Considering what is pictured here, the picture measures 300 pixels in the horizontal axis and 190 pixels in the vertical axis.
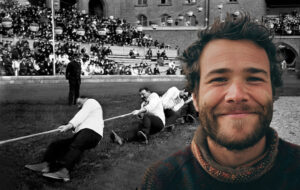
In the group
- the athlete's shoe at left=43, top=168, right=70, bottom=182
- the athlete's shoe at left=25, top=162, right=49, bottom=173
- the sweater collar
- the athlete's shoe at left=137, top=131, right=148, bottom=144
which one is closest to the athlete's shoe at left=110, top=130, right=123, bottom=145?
the athlete's shoe at left=137, top=131, right=148, bottom=144

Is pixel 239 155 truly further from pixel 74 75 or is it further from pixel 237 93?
pixel 74 75

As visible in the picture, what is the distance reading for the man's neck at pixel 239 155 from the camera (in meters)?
1.78

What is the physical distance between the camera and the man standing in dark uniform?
2970 mm

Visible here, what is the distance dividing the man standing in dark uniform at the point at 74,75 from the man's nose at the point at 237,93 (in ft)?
5.36

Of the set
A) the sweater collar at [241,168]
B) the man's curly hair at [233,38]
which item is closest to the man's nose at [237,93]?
the man's curly hair at [233,38]

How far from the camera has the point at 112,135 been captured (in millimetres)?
3340

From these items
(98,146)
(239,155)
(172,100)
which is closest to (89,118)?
(98,146)

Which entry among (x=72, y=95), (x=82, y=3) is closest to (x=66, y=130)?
(x=72, y=95)

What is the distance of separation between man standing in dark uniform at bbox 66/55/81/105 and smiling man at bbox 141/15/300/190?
1414 millimetres

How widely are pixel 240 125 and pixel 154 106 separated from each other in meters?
1.84

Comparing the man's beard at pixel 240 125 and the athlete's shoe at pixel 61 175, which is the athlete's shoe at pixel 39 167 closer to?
the athlete's shoe at pixel 61 175

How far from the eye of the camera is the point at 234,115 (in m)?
1.67

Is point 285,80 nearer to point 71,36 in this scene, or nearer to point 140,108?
point 140,108

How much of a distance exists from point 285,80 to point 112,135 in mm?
1801
